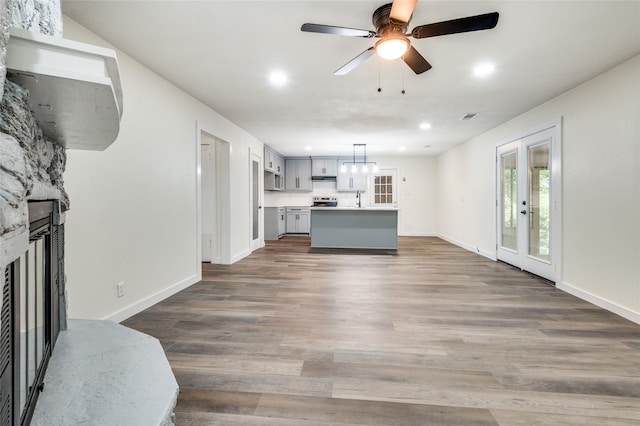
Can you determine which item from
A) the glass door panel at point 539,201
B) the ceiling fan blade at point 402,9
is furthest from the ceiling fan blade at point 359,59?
the glass door panel at point 539,201

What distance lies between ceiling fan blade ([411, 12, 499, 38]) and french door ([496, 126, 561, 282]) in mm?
2728

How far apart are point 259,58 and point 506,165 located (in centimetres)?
447

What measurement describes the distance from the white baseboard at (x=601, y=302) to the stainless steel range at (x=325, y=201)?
5996 mm

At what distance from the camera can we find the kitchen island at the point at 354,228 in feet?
20.5

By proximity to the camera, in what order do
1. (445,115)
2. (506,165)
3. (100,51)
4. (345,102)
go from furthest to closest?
(506,165) → (445,115) → (345,102) → (100,51)

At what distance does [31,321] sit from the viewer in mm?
1615

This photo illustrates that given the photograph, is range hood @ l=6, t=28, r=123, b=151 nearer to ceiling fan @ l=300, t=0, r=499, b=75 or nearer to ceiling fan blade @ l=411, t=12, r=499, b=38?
ceiling fan @ l=300, t=0, r=499, b=75

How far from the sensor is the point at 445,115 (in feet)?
15.2

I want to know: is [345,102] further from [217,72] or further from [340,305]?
[340,305]

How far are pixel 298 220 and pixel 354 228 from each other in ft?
9.38

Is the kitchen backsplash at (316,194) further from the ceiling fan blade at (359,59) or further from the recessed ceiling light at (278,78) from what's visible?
the ceiling fan blade at (359,59)

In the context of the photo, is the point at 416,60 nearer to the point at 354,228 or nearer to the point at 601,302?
the point at 601,302

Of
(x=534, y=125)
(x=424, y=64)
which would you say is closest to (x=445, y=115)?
(x=534, y=125)

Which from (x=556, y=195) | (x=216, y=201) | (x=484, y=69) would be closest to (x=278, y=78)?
(x=484, y=69)
